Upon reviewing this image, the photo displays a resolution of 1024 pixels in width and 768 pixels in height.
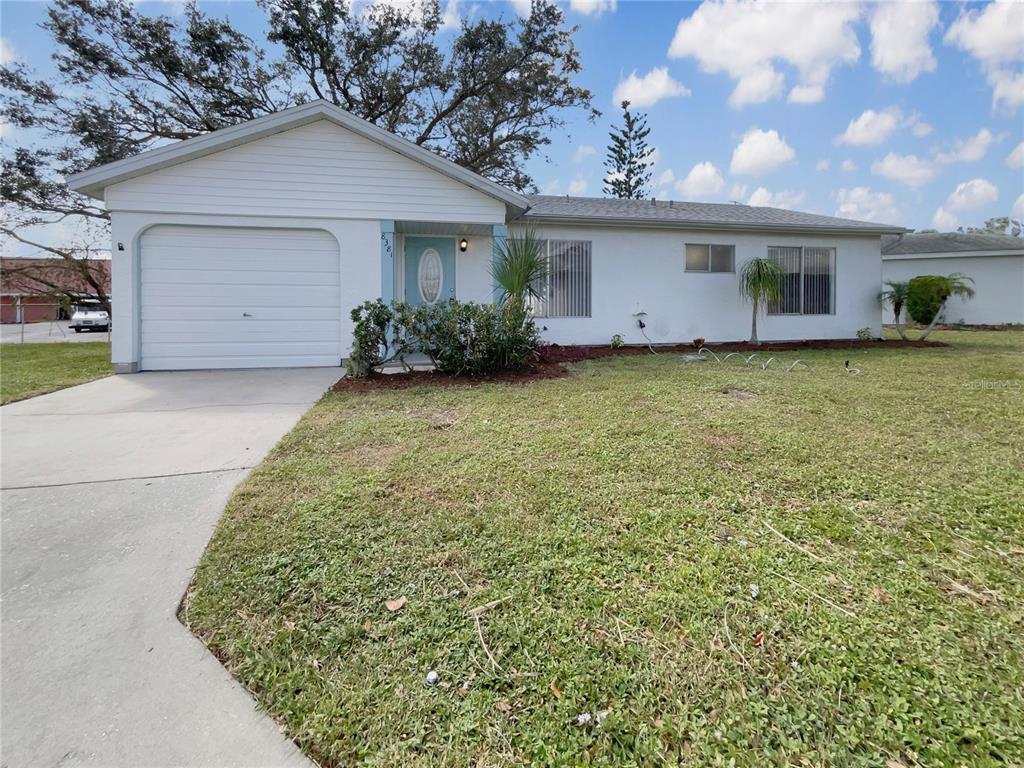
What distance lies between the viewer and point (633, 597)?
202cm

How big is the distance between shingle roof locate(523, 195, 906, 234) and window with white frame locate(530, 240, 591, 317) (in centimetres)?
62

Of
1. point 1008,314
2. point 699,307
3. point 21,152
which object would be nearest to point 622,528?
point 699,307

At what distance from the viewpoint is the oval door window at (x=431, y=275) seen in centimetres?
982

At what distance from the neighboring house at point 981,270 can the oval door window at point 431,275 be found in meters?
16.7

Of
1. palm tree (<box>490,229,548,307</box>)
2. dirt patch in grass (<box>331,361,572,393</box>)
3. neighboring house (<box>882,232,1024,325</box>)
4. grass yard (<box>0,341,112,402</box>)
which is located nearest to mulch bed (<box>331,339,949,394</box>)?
dirt patch in grass (<box>331,361,572,393</box>)

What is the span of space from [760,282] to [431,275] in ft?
22.1

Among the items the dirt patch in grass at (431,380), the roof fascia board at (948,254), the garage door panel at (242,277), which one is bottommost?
the dirt patch in grass at (431,380)

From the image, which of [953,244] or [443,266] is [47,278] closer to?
[443,266]

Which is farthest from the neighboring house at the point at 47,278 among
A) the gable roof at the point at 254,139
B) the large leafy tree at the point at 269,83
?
the gable roof at the point at 254,139

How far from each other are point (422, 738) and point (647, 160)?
1246 inches

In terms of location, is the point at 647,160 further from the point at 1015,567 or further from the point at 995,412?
the point at 1015,567

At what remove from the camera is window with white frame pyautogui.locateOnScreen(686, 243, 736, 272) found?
36.1 feet

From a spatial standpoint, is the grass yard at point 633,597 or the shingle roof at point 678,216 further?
the shingle roof at point 678,216

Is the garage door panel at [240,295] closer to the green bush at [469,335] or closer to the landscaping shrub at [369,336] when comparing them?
the landscaping shrub at [369,336]
